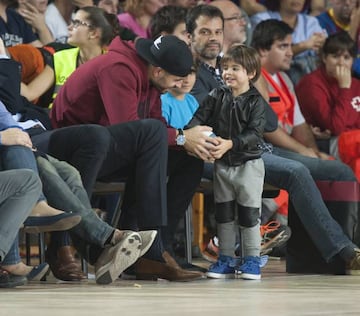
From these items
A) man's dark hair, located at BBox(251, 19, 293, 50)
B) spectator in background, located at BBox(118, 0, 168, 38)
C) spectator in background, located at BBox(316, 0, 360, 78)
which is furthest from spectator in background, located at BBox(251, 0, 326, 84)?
spectator in background, located at BBox(118, 0, 168, 38)

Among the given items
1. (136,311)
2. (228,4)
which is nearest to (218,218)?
(136,311)

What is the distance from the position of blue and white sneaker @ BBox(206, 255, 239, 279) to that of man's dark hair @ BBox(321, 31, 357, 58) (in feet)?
9.41

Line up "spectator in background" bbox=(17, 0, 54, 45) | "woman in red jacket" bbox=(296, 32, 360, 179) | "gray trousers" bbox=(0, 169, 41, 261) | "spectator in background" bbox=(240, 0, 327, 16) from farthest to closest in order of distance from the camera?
"spectator in background" bbox=(240, 0, 327, 16) → "woman in red jacket" bbox=(296, 32, 360, 179) → "spectator in background" bbox=(17, 0, 54, 45) → "gray trousers" bbox=(0, 169, 41, 261)

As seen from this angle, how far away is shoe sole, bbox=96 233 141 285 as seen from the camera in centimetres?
538

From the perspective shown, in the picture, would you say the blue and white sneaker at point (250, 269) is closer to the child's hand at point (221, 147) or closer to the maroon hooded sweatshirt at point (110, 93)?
the child's hand at point (221, 147)

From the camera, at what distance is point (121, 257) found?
5402 millimetres

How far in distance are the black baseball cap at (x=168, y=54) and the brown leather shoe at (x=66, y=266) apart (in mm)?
1025

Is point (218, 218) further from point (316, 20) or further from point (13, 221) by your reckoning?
point (316, 20)

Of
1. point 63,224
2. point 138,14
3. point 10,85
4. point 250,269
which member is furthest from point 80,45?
A: point 63,224

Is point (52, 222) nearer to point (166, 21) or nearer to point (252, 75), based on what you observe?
point (252, 75)

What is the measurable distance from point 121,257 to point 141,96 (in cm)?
118

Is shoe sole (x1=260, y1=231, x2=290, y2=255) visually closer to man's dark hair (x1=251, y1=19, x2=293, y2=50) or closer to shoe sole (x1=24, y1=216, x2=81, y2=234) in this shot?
shoe sole (x1=24, y1=216, x2=81, y2=234)

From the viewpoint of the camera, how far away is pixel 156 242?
5.86m

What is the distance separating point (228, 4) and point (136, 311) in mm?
5013
